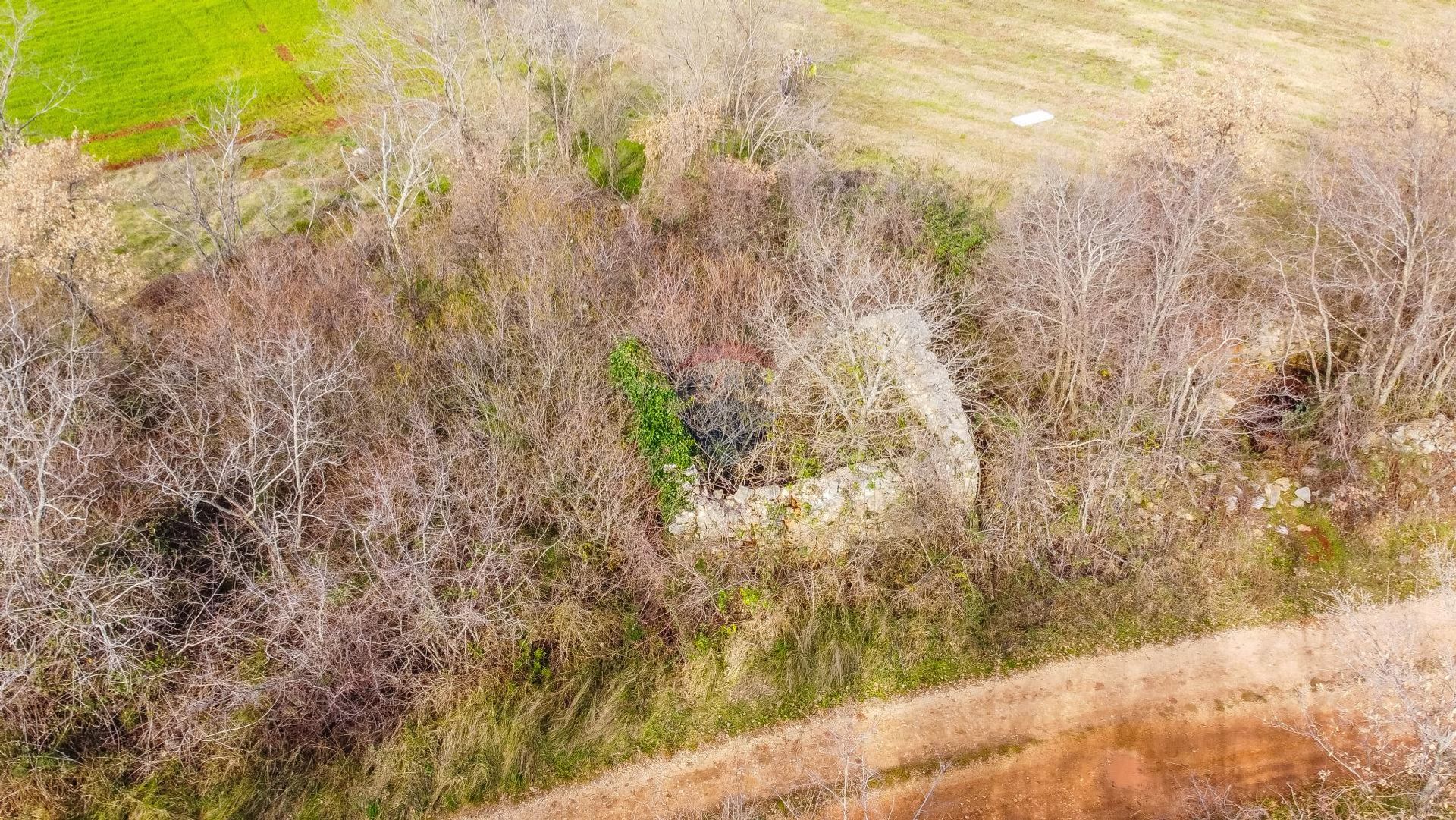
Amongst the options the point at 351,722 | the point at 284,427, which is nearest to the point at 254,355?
the point at 284,427

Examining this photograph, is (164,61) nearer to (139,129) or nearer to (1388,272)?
(139,129)

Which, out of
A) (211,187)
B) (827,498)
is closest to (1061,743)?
(827,498)

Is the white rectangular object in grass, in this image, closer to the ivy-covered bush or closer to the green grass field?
the ivy-covered bush

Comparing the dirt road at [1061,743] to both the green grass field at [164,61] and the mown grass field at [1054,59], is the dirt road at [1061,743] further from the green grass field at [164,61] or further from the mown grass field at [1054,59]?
the green grass field at [164,61]

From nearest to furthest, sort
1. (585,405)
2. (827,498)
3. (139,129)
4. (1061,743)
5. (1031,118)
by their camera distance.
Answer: (1061,743)
(827,498)
(585,405)
(1031,118)
(139,129)

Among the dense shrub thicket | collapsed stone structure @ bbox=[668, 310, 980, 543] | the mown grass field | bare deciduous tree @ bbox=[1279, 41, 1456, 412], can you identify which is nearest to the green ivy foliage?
the dense shrub thicket

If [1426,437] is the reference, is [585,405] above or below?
above

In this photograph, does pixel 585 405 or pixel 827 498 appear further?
pixel 585 405
